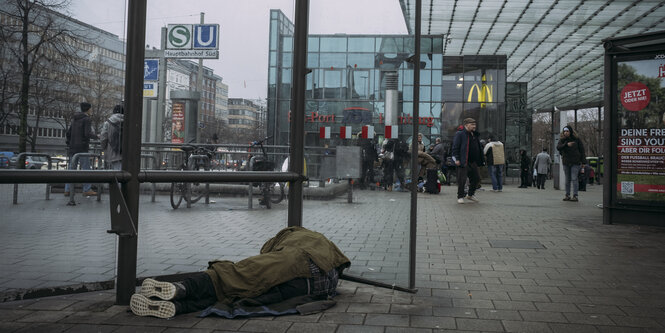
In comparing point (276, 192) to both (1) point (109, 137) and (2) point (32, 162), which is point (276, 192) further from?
(2) point (32, 162)

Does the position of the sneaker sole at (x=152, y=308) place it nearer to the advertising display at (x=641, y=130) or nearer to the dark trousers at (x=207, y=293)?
the dark trousers at (x=207, y=293)

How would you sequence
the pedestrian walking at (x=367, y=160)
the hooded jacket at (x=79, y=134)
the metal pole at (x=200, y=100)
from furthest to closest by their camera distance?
the pedestrian walking at (x=367, y=160), the metal pole at (x=200, y=100), the hooded jacket at (x=79, y=134)

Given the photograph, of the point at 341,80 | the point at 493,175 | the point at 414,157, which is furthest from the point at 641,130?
the point at 493,175

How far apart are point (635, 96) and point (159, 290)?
7754mm

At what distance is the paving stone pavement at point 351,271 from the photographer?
345 cm

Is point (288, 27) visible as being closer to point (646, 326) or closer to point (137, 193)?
point (137, 193)

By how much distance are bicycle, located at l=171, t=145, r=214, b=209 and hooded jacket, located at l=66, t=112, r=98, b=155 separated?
2.28 feet

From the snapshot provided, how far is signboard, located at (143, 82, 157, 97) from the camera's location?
4.04m

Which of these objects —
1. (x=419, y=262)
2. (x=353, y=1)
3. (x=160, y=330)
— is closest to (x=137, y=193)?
(x=160, y=330)

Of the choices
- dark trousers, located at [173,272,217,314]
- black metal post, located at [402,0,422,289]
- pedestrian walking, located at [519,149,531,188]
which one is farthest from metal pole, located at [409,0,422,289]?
pedestrian walking, located at [519,149,531,188]

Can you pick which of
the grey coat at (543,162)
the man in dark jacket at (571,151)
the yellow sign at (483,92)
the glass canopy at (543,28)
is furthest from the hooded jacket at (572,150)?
the yellow sign at (483,92)

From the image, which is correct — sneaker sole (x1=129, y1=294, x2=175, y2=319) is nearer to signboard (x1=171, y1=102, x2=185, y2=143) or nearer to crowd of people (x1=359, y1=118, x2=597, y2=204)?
signboard (x1=171, y1=102, x2=185, y2=143)

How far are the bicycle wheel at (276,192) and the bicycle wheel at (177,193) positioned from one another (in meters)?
0.73

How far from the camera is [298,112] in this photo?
468cm
